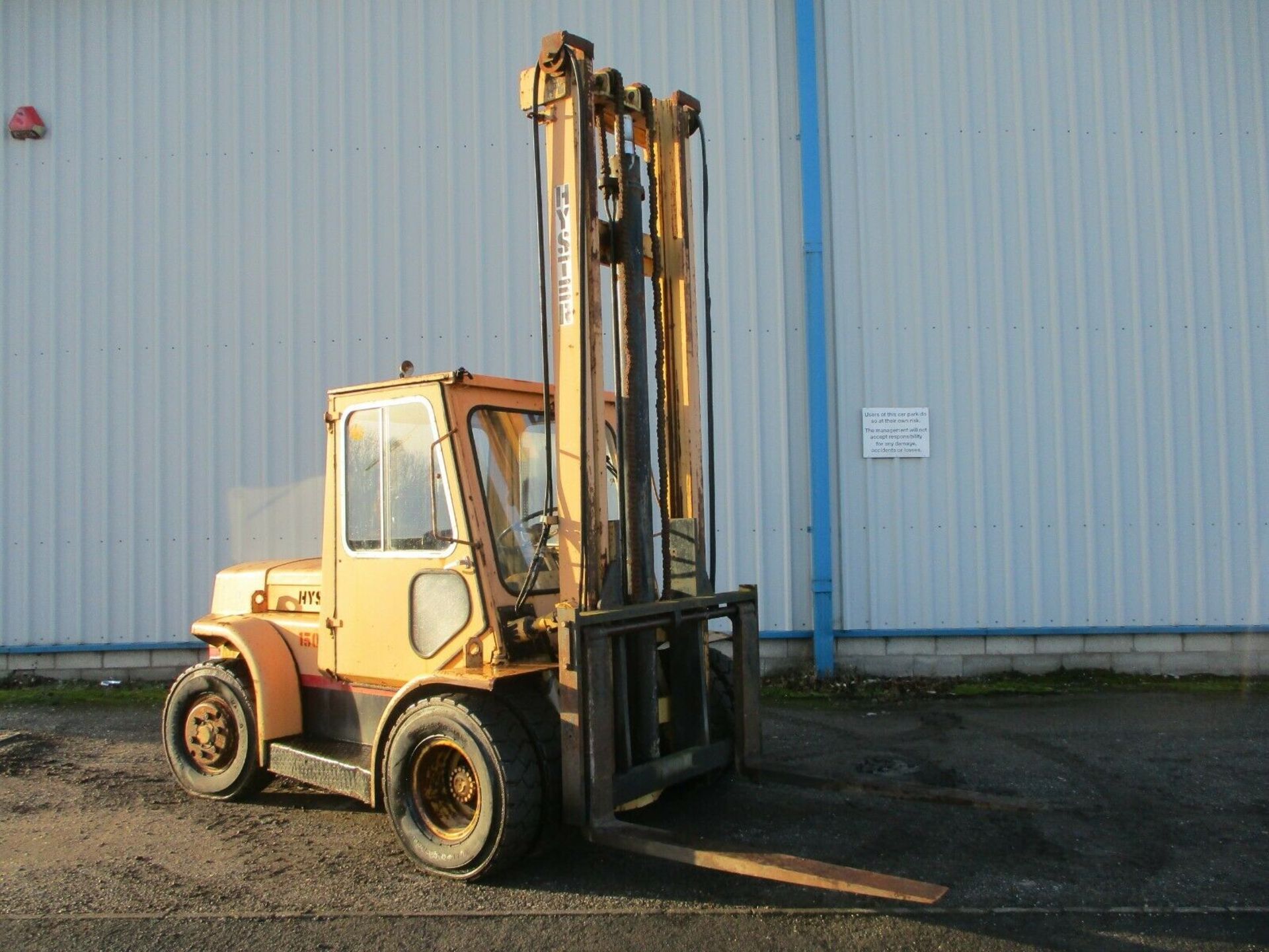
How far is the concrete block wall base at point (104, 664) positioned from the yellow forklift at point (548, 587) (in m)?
4.55

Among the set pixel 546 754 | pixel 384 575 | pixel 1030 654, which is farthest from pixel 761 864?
pixel 1030 654

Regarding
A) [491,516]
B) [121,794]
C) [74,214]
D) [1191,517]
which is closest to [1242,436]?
[1191,517]

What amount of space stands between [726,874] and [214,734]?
3.16 metres

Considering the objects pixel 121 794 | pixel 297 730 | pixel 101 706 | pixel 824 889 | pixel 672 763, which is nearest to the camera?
pixel 824 889

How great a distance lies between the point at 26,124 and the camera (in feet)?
32.7

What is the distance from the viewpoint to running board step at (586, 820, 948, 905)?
3613 mm

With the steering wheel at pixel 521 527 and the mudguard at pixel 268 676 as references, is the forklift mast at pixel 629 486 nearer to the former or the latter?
the steering wheel at pixel 521 527

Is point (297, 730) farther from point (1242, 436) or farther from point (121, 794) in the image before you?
point (1242, 436)

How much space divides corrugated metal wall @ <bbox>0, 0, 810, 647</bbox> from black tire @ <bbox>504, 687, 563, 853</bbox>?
5195 mm

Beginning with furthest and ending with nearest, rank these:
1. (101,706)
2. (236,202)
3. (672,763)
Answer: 1. (236,202)
2. (101,706)
3. (672,763)

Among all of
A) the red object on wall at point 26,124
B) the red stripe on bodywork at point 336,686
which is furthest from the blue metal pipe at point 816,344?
the red object on wall at point 26,124

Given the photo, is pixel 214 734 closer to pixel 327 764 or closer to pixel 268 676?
pixel 268 676

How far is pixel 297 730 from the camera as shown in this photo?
5.66 meters

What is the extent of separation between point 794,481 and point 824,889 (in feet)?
17.5
